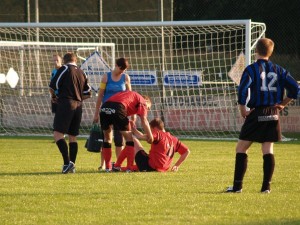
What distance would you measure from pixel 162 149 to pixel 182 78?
33.4ft

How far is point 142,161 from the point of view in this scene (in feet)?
46.5

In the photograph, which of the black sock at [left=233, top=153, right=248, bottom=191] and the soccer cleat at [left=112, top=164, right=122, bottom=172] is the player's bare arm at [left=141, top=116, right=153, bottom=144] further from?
the black sock at [left=233, top=153, right=248, bottom=191]

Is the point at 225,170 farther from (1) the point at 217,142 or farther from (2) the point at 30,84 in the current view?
(2) the point at 30,84

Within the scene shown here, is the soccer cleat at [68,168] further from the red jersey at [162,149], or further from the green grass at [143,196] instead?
the red jersey at [162,149]

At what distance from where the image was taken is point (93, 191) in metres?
11.5

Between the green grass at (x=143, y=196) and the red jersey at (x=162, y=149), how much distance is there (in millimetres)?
258

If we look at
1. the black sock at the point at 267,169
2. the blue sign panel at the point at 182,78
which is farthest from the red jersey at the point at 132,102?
the blue sign panel at the point at 182,78

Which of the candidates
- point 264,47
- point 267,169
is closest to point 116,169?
point 267,169

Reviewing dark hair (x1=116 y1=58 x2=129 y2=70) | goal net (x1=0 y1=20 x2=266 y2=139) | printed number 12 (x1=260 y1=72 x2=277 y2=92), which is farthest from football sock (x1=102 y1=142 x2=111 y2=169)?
goal net (x1=0 y1=20 x2=266 y2=139)

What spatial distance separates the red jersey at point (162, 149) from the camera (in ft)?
45.5

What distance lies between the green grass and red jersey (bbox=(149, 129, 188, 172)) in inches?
10.2

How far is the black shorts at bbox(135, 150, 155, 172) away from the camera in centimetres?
1412

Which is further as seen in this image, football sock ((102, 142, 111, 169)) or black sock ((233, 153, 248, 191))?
football sock ((102, 142, 111, 169))

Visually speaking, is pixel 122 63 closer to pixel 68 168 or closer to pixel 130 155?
pixel 130 155
